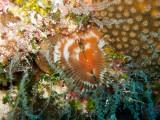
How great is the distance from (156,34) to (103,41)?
1.04 meters

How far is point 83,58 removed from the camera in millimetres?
2479

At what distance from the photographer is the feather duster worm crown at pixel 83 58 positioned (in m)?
2.43

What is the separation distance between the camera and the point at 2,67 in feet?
7.90

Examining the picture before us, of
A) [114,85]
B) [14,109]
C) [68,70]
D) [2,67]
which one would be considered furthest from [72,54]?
[14,109]

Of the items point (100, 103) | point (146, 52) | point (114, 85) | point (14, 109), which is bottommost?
point (14, 109)

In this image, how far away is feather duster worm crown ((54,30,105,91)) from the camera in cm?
243

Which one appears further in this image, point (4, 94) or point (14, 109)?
point (4, 94)

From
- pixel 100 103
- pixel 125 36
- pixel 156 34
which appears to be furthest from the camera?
pixel 100 103

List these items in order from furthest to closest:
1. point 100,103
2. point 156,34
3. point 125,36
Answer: point 100,103 → point 125,36 → point 156,34

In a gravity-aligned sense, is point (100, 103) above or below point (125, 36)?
below

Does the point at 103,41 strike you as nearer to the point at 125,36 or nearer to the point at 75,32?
the point at 125,36

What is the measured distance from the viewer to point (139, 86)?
283cm

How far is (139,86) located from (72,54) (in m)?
1.78

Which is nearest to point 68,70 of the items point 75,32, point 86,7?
point 75,32
